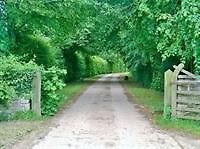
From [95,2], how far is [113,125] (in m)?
9.22

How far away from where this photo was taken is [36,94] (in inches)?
562

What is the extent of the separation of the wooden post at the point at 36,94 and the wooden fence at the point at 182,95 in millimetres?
4091

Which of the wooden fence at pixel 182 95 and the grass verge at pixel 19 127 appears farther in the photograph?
the wooden fence at pixel 182 95

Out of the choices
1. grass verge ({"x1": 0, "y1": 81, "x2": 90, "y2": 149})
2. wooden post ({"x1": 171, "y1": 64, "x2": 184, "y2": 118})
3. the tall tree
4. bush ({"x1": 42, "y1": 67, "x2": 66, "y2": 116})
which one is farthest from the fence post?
the tall tree

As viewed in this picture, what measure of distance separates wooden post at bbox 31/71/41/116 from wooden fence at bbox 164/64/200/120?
4091mm

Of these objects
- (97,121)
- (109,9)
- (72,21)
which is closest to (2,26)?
(72,21)

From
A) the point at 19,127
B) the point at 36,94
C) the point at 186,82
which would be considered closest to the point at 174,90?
the point at 186,82

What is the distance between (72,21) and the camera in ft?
67.7

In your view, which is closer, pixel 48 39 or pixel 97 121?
pixel 97 121

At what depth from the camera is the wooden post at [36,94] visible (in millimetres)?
14195

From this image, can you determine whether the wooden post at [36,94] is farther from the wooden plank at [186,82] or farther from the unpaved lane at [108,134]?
the wooden plank at [186,82]

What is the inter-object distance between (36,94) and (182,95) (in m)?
4.66

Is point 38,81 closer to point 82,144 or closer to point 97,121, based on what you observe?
point 97,121

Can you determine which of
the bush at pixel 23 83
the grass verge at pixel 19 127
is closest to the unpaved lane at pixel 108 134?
the grass verge at pixel 19 127
